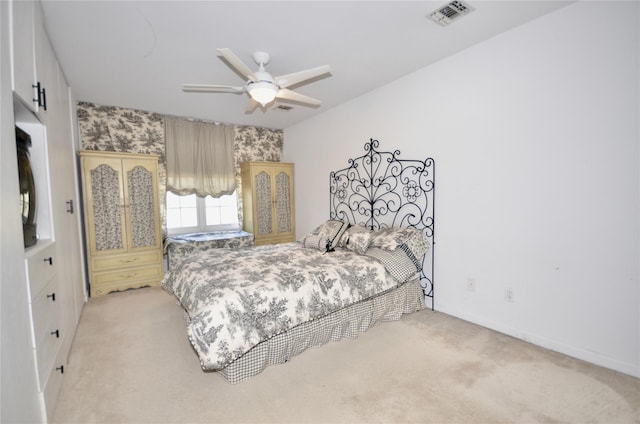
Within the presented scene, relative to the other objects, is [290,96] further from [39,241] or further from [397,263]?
[39,241]

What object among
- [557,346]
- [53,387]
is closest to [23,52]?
[53,387]

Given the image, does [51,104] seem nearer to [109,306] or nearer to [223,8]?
[223,8]

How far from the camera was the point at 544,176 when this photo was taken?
2.42m

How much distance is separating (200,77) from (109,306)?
9.33ft

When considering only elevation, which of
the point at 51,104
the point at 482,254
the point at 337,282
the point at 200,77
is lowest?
the point at 337,282

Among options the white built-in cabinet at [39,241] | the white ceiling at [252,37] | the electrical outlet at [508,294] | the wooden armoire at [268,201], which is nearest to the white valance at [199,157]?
the wooden armoire at [268,201]

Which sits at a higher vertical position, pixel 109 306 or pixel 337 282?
pixel 337 282

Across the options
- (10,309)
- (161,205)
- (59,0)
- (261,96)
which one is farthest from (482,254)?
(161,205)

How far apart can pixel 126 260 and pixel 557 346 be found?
485 cm

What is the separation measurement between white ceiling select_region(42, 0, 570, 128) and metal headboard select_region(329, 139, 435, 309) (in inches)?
39.8

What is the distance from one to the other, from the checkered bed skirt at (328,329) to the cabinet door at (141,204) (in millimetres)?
2783

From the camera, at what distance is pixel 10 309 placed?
121 centimetres

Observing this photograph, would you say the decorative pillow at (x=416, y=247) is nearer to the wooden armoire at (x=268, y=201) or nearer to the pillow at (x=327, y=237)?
the pillow at (x=327, y=237)

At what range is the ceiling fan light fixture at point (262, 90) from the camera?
8.10ft
